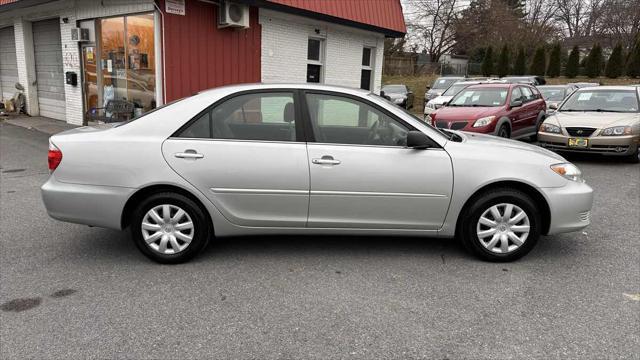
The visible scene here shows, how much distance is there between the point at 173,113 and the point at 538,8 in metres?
50.4

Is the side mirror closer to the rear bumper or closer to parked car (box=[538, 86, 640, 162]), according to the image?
the rear bumper

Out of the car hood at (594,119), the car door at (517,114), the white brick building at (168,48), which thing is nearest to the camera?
the car hood at (594,119)

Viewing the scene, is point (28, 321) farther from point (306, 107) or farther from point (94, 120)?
point (94, 120)

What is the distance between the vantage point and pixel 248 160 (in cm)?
389

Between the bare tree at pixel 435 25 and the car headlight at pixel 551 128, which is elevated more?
the bare tree at pixel 435 25

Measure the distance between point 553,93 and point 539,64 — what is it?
19.9 meters

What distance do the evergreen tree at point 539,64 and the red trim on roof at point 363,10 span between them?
23274 mm

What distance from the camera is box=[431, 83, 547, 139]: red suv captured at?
9.45 metres

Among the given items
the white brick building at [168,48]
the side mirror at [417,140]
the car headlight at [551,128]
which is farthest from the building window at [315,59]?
the side mirror at [417,140]

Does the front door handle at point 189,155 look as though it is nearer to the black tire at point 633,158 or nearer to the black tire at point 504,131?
the black tire at point 504,131

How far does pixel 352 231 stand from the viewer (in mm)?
4086

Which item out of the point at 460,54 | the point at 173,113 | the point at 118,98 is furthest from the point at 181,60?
the point at 460,54

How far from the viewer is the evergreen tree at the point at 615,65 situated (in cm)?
3188

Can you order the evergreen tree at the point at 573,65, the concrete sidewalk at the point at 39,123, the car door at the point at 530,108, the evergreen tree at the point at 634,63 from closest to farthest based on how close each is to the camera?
the car door at the point at 530,108
the concrete sidewalk at the point at 39,123
the evergreen tree at the point at 634,63
the evergreen tree at the point at 573,65
